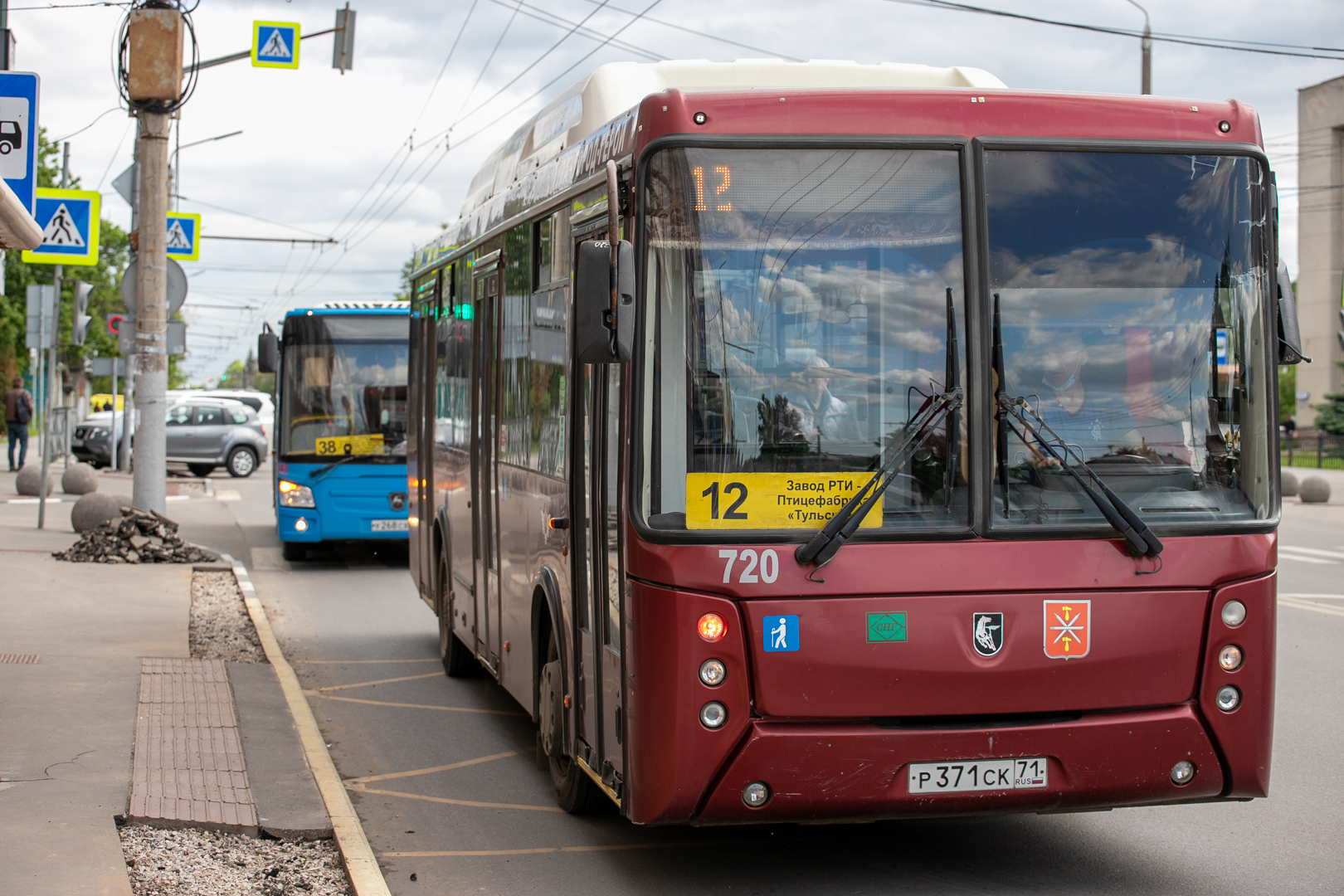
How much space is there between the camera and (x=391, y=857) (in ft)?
19.5

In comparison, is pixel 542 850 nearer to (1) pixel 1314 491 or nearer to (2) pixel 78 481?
(2) pixel 78 481

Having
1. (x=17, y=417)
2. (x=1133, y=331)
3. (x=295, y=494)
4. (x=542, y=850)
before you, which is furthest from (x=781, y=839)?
(x=17, y=417)

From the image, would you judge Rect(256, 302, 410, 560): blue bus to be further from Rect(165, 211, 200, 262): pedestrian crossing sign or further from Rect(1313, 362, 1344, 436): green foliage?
Rect(1313, 362, 1344, 436): green foliage

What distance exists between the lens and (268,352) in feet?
52.2

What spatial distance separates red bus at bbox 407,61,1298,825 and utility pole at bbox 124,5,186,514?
1198cm

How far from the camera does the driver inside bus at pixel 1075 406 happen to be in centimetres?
497

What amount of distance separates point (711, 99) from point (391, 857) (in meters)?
3.23

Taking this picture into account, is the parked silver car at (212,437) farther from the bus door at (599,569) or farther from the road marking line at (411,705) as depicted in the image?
the bus door at (599,569)

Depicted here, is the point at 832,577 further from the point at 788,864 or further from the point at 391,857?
the point at 391,857

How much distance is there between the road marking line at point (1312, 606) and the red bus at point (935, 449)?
8180mm

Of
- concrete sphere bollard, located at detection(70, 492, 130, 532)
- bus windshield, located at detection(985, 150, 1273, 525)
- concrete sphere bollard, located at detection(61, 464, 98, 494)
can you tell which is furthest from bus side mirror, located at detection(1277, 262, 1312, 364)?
concrete sphere bollard, located at detection(61, 464, 98, 494)

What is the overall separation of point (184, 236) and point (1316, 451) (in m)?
33.6

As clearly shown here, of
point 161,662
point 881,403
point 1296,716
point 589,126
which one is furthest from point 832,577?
point 161,662

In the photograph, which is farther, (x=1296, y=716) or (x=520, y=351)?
(x=1296, y=716)
